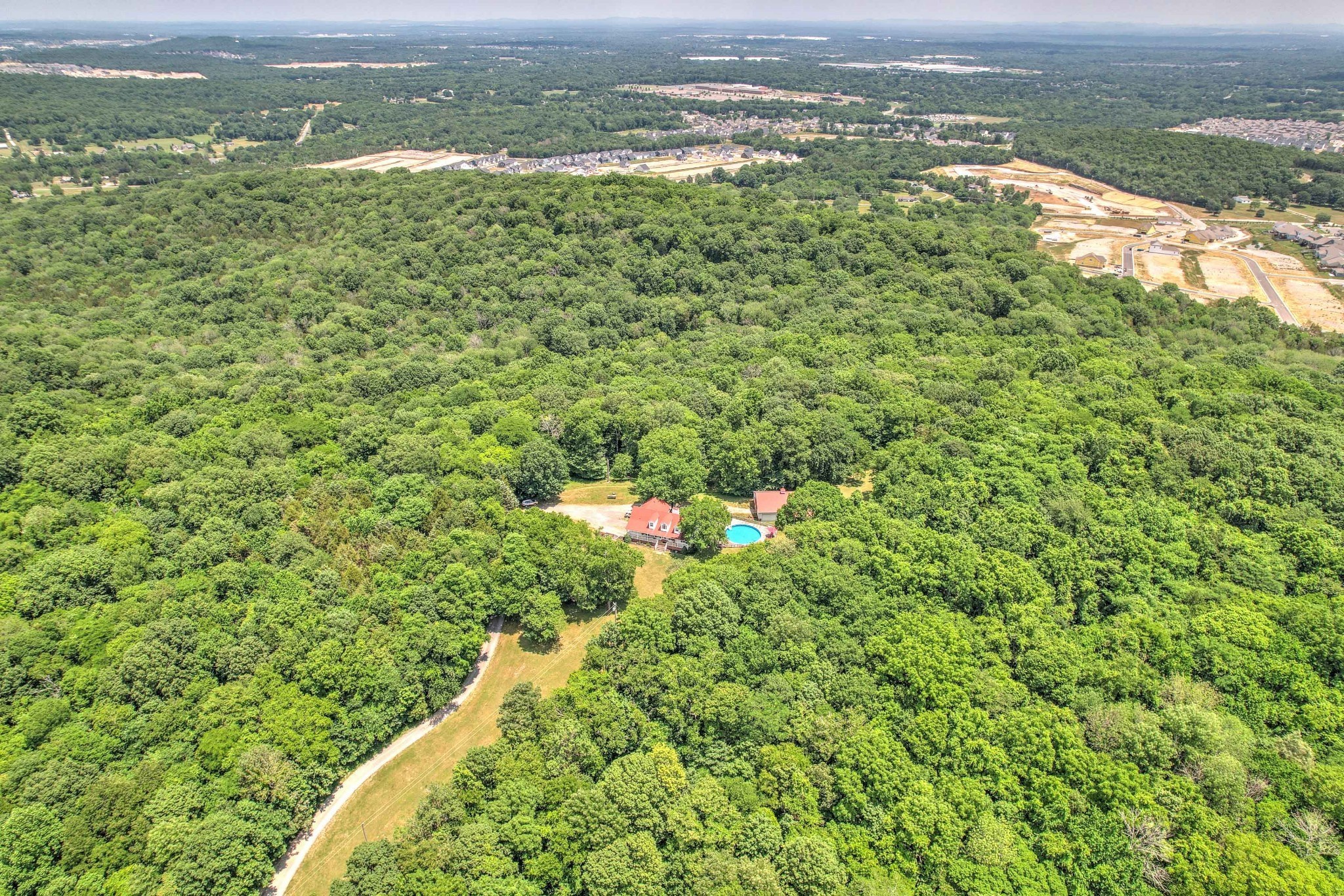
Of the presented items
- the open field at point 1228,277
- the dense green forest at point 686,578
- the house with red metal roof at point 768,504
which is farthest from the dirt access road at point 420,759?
the open field at point 1228,277

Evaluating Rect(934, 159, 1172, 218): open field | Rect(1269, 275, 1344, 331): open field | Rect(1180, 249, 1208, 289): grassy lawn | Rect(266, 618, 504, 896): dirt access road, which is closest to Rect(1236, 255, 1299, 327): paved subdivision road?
Rect(1269, 275, 1344, 331): open field

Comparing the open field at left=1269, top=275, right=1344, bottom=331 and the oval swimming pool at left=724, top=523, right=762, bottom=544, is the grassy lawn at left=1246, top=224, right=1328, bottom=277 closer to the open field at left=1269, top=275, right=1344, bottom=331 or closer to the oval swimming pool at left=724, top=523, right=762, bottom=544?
the open field at left=1269, top=275, right=1344, bottom=331

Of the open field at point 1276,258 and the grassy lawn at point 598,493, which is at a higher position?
the grassy lawn at point 598,493

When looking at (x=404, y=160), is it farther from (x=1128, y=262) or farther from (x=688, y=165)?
(x=1128, y=262)

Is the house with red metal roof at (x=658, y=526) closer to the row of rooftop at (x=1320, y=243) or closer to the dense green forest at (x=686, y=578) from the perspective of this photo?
the dense green forest at (x=686, y=578)

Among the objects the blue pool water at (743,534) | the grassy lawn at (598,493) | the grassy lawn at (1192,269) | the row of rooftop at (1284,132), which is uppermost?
the row of rooftop at (1284,132)

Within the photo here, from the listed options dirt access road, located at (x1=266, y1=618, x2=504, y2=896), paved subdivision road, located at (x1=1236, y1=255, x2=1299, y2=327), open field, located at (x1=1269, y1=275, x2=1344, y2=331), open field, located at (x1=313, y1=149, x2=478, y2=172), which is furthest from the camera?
open field, located at (x1=313, y1=149, x2=478, y2=172)

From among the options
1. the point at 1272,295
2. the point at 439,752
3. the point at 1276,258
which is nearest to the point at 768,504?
the point at 439,752
